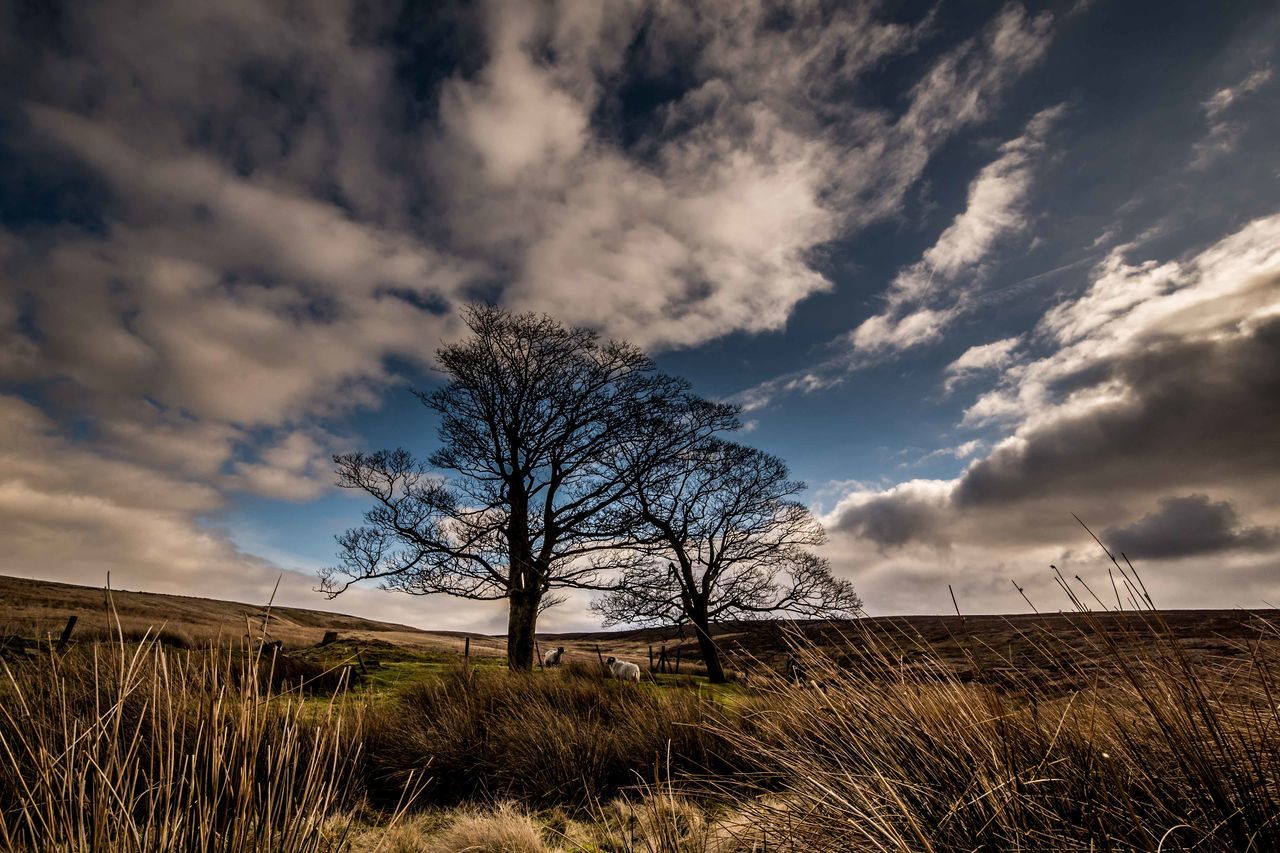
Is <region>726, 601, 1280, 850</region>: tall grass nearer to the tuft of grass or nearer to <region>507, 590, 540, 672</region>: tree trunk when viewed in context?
the tuft of grass

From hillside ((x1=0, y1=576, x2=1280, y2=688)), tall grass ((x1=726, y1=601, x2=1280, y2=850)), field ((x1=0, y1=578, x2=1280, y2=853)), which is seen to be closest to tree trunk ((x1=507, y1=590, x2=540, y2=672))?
hillside ((x1=0, y1=576, x2=1280, y2=688))

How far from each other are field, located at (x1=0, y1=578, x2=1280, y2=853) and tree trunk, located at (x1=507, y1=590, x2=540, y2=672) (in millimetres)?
5501

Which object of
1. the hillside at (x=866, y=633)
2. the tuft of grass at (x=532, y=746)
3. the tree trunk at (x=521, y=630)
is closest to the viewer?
the hillside at (x=866, y=633)

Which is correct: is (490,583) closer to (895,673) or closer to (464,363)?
(464,363)

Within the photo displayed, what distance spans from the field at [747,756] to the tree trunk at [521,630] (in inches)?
217

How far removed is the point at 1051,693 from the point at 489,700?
5.79m

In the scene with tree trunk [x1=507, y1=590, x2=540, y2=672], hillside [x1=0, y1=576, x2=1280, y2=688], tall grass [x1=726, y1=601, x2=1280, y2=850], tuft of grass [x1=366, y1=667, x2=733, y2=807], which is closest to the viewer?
tall grass [x1=726, y1=601, x2=1280, y2=850]

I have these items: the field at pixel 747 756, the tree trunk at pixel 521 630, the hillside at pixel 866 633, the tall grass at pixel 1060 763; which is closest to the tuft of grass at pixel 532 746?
the field at pixel 747 756

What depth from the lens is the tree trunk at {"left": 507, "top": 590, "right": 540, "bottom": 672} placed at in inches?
484

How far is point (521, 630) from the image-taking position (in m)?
12.3

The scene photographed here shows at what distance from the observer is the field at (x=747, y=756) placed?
2039 mm

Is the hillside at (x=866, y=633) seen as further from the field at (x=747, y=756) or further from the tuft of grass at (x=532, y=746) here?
the tuft of grass at (x=532, y=746)

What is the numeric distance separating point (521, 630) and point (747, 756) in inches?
358

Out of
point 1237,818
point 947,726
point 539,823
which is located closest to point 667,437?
point 539,823
